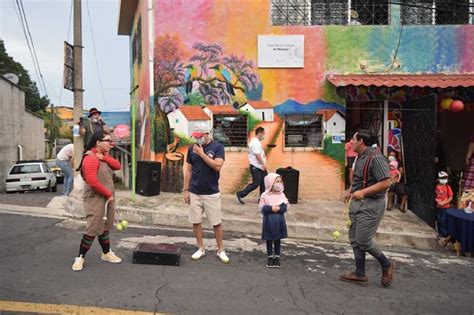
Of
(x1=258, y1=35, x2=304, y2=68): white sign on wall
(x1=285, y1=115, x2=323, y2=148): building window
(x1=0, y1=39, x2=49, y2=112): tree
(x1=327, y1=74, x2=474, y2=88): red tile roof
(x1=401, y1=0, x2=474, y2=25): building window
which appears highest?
(x1=0, y1=39, x2=49, y2=112): tree

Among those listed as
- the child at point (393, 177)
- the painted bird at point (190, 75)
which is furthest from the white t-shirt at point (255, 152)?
the child at point (393, 177)

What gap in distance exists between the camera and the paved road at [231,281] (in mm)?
4555

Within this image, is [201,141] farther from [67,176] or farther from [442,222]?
[67,176]

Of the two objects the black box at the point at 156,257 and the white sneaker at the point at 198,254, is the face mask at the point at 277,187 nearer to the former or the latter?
the white sneaker at the point at 198,254

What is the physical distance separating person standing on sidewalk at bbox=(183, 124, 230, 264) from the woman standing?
1.00m

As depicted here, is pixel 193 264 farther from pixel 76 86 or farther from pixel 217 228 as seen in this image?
pixel 76 86

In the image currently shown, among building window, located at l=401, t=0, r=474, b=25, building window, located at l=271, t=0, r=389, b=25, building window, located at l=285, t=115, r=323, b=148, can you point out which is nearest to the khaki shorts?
building window, located at l=285, t=115, r=323, b=148

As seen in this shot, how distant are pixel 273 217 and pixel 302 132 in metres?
5.41

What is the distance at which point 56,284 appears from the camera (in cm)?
488

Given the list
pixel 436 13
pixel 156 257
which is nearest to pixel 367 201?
pixel 156 257

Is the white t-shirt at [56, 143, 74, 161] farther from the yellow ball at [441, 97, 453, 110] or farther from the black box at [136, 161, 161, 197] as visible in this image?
the yellow ball at [441, 97, 453, 110]

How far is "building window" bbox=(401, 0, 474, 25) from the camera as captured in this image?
35.4 feet

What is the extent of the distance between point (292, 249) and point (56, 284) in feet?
11.5

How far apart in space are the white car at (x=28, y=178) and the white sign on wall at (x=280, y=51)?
13.3 metres
